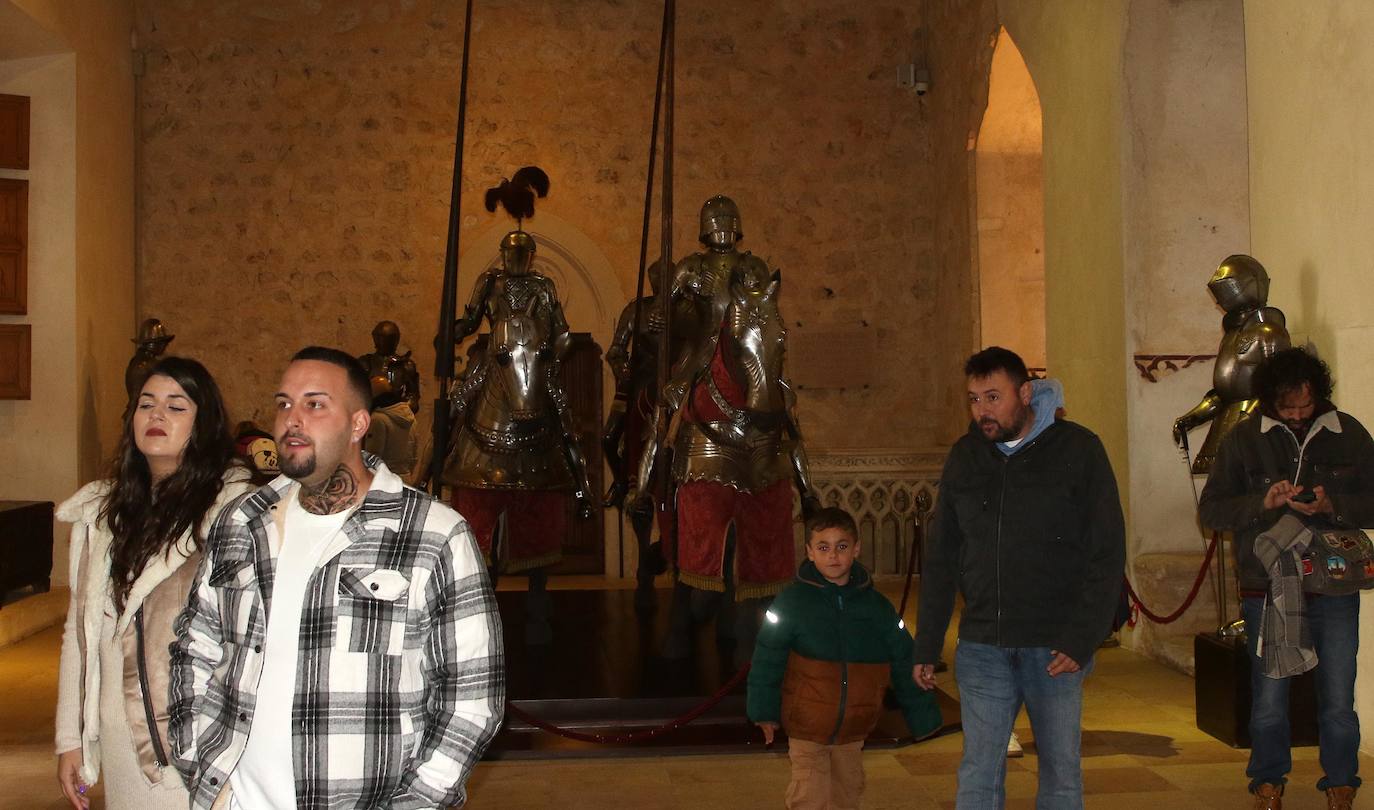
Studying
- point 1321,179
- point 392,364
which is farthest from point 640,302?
point 392,364

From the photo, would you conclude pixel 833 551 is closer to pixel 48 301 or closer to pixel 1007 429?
pixel 1007 429

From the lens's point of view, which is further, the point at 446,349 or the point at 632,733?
the point at 446,349

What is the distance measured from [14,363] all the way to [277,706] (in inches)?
319

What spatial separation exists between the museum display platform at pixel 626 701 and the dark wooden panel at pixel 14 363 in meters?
4.72

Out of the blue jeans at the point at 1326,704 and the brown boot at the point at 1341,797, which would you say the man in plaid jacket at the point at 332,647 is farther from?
the brown boot at the point at 1341,797

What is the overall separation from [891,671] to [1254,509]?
1.20 metres

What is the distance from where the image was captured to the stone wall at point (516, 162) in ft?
34.8

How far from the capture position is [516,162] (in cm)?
1081

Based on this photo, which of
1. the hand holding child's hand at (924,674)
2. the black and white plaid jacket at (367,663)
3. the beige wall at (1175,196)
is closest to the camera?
the black and white plaid jacket at (367,663)

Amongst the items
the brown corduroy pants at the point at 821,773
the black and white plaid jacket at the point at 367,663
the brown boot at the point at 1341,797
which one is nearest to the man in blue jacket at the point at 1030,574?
the brown corduroy pants at the point at 821,773

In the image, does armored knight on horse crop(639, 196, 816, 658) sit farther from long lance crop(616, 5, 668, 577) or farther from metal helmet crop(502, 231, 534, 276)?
metal helmet crop(502, 231, 534, 276)

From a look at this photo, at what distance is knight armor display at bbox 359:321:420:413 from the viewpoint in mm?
9258

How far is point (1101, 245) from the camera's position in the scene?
7445mm

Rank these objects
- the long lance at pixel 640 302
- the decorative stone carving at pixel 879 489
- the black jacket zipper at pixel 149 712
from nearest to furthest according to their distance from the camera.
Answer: the black jacket zipper at pixel 149 712, the long lance at pixel 640 302, the decorative stone carving at pixel 879 489
